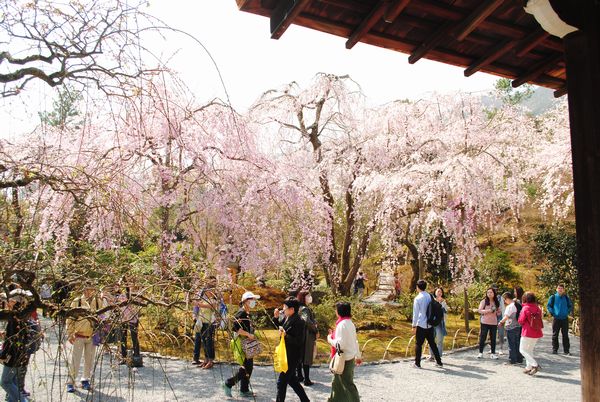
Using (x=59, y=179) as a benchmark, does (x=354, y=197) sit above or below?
above

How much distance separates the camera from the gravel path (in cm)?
643

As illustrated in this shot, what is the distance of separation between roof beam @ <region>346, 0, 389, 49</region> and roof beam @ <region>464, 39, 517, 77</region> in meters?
0.93

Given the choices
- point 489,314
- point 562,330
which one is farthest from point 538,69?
point 562,330

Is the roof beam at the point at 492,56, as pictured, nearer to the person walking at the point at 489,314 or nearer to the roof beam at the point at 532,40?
the roof beam at the point at 532,40

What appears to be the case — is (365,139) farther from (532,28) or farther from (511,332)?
(532,28)

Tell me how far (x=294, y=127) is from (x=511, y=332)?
24.4 feet

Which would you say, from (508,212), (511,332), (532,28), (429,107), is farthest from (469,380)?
(508,212)

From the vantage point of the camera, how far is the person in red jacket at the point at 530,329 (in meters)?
7.91

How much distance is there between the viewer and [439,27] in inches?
120

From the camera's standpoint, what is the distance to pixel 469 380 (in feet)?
24.7

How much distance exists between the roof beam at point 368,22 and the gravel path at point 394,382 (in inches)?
172

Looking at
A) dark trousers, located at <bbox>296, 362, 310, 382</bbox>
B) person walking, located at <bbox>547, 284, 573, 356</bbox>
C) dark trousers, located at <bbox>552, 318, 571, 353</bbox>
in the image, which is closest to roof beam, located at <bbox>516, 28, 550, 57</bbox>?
dark trousers, located at <bbox>296, 362, 310, 382</bbox>

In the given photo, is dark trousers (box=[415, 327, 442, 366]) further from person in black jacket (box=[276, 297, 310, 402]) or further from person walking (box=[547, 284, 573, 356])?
person in black jacket (box=[276, 297, 310, 402])

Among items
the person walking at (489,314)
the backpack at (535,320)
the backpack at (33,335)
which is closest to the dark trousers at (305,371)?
the person walking at (489,314)
